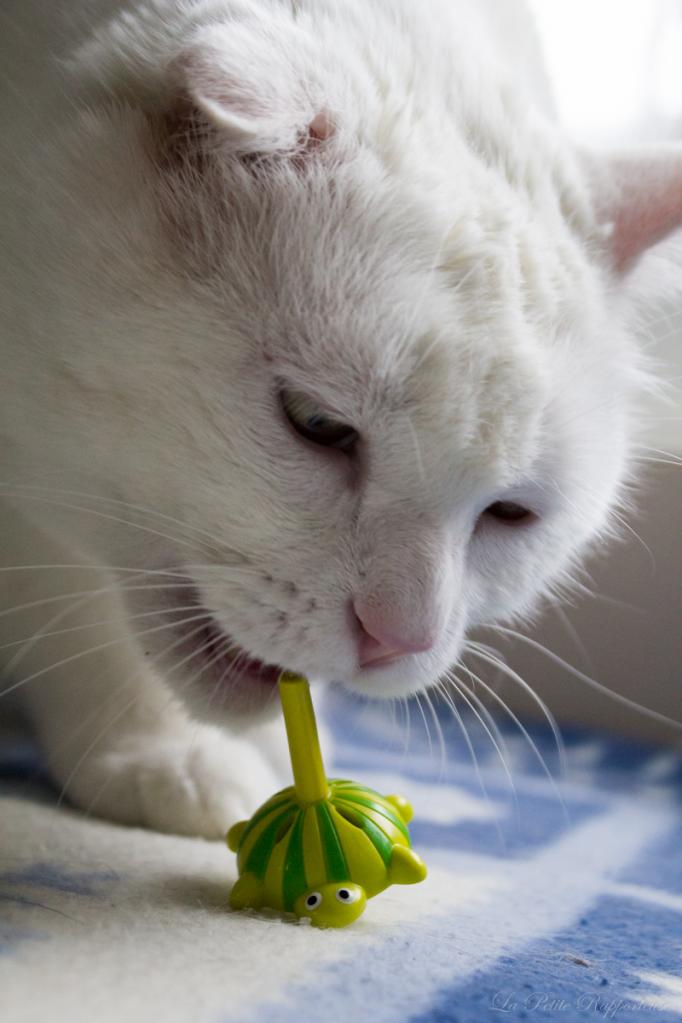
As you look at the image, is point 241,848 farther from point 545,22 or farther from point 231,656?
point 545,22

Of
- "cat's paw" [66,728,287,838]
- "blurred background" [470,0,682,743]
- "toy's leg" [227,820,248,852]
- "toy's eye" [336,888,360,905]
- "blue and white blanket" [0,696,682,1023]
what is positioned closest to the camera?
"blue and white blanket" [0,696,682,1023]

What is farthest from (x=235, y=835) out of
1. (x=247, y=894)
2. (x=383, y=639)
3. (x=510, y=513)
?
(x=510, y=513)

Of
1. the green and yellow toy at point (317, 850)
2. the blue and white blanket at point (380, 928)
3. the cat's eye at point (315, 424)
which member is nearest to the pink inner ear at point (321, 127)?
the cat's eye at point (315, 424)

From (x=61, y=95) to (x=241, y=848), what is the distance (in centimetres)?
56

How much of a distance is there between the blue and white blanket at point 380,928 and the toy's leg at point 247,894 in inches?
0.7

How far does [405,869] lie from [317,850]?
6 centimetres

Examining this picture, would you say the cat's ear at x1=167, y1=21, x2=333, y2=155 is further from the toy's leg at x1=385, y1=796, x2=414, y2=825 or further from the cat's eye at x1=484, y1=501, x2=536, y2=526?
the toy's leg at x1=385, y1=796, x2=414, y2=825

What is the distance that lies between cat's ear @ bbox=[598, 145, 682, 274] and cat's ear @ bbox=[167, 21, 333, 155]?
1.09 feet

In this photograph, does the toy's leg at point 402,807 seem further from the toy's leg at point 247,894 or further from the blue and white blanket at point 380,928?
the toy's leg at point 247,894

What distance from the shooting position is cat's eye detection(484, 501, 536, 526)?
95 cm

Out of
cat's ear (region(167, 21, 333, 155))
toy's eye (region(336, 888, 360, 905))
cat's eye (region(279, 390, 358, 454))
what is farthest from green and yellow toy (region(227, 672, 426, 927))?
cat's ear (region(167, 21, 333, 155))

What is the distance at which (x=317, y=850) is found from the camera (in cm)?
81

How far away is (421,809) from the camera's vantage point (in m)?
1.29

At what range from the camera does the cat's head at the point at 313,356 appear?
79 cm
